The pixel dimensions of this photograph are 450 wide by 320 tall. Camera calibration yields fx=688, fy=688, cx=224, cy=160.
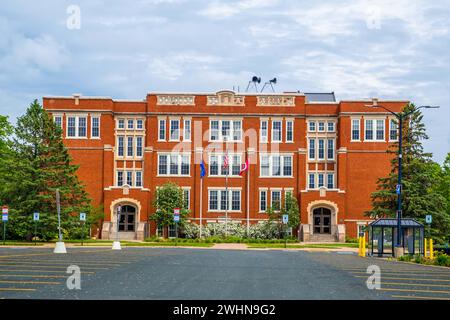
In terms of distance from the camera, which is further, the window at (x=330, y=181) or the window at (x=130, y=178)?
the window at (x=130, y=178)

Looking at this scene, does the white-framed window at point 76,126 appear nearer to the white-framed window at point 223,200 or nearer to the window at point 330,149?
the white-framed window at point 223,200

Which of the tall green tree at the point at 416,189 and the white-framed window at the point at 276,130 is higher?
the white-framed window at the point at 276,130

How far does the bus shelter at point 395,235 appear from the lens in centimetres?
4125

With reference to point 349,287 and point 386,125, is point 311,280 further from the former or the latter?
point 386,125

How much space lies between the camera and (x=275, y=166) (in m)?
71.2

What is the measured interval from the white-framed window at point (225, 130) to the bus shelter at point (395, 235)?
99.2ft

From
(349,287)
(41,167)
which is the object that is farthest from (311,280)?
(41,167)

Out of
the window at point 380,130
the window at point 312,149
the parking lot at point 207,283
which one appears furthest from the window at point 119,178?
the parking lot at point 207,283

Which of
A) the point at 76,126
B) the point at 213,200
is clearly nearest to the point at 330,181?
the point at 213,200

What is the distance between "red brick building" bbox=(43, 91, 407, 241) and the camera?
70188 mm

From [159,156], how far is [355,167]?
796 inches

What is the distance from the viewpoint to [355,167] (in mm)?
70375

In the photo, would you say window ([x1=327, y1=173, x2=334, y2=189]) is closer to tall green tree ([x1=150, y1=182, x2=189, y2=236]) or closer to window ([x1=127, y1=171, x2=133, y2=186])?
tall green tree ([x1=150, y1=182, x2=189, y2=236])

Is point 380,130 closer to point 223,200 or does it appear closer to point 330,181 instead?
point 330,181
